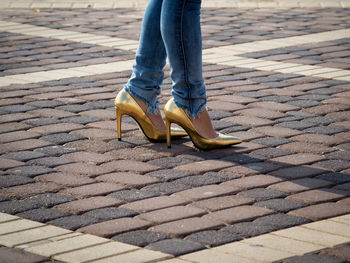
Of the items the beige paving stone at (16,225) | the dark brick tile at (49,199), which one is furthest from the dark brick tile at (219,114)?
the beige paving stone at (16,225)

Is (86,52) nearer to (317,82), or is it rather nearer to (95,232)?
(317,82)

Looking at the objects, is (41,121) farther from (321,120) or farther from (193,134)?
(321,120)

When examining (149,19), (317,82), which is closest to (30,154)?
(149,19)

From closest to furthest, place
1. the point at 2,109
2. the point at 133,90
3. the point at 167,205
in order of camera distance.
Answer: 1. the point at 167,205
2. the point at 133,90
3. the point at 2,109

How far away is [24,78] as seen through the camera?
5.83 meters

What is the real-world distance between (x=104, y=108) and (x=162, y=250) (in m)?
2.31

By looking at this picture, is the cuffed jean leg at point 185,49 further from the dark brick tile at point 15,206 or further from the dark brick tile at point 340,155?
the dark brick tile at point 15,206

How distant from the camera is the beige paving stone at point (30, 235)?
2.86 meters

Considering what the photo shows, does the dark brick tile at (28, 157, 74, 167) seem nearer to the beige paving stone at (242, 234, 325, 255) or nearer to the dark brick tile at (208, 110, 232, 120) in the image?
the dark brick tile at (208, 110, 232, 120)

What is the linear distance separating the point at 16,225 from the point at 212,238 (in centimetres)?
75

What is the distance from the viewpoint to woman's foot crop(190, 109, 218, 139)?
13.4 feet

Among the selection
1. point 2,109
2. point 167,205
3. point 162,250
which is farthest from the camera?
point 2,109

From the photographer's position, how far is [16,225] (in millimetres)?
3031

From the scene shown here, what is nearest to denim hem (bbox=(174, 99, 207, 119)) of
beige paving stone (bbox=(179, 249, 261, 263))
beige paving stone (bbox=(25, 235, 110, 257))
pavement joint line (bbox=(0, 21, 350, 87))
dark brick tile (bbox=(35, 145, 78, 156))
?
dark brick tile (bbox=(35, 145, 78, 156))
